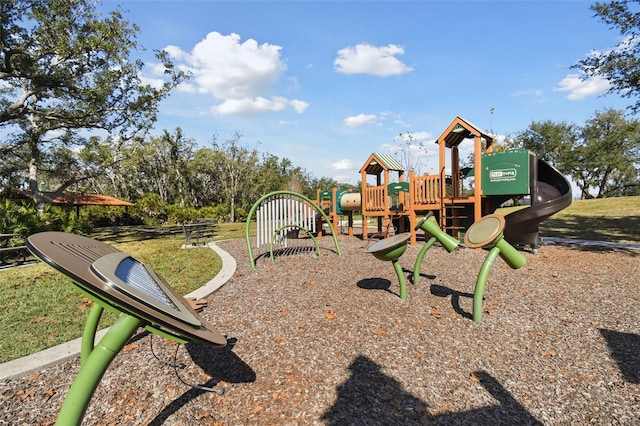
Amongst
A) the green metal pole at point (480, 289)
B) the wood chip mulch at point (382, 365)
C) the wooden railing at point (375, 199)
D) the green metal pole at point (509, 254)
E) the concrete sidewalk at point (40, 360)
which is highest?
the wooden railing at point (375, 199)

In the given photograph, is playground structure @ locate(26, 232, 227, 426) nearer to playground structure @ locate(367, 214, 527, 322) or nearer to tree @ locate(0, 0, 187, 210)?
playground structure @ locate(367, 214, 527, 322)

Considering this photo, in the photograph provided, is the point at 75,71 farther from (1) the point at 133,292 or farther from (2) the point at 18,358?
(1) the point at 133,292

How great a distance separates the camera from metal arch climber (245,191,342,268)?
29.3ft

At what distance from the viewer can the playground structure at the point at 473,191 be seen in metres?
8.88

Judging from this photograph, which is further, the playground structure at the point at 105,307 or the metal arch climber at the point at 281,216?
the metal arch climber at the point at 281,216

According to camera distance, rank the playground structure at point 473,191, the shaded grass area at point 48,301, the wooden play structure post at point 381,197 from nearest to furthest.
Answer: the shaded grass area at point 48,301, the playground structure at point 473,191, the wooden play structure post at point 381,197

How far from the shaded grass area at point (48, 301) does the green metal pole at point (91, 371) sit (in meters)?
2.68

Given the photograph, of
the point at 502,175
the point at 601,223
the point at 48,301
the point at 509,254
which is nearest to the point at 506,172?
the point at 502,175

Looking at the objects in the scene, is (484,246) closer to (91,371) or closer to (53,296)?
(91,371)

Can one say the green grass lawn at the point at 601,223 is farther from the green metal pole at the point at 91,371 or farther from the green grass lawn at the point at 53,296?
the green metal pole at the point at 91,371

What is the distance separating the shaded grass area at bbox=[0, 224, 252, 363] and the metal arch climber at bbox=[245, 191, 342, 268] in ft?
4.51

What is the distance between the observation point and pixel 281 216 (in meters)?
9.26

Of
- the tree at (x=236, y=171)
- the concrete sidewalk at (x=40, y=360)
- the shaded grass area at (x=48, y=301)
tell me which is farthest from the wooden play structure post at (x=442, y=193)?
the tree at (x=236, y=171)

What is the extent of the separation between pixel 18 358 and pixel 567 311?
691 centimetres
